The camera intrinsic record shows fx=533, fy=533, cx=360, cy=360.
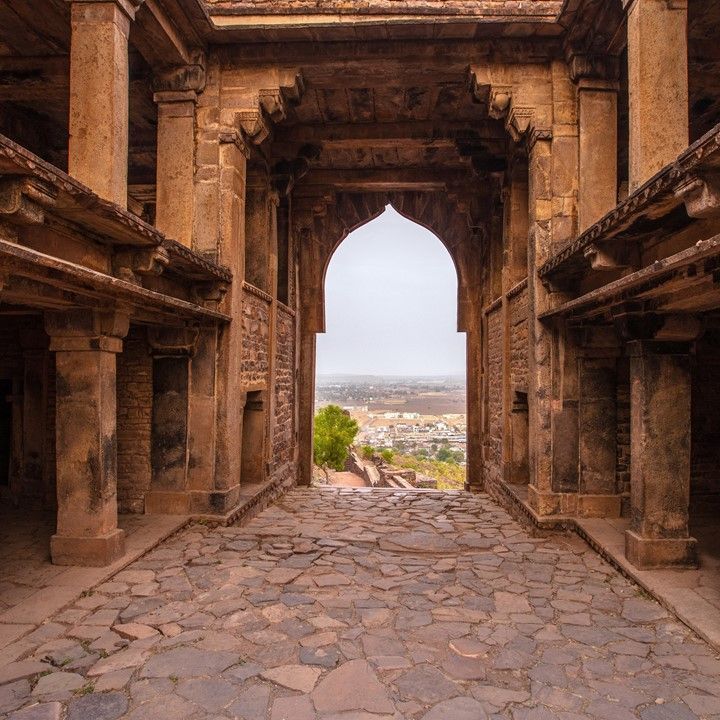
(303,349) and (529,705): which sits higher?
(303,349)

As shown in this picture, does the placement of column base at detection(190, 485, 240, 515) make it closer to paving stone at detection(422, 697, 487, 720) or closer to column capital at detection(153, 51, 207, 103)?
paving stone at detection(422, 697, 487, 720)

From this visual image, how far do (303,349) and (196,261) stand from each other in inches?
244

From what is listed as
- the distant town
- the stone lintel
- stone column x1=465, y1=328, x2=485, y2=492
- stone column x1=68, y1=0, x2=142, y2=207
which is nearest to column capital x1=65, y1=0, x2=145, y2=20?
stone column x1=68, y1=0, x2=142, y2=207

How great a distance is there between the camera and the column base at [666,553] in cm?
482

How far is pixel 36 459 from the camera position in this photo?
7.49m

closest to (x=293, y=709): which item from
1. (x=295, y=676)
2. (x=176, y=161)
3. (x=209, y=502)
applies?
(x=295, y=676)

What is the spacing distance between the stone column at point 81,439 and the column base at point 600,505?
5199mm

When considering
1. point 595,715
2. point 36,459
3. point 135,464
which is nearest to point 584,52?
point 595,715

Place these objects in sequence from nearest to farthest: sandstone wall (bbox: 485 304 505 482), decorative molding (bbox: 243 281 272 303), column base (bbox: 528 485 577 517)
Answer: column base (bbox: 528 485 577 517), decorative molding (bbox: 243 281 272 303), sandstone wall (bbox: 485 304 505 482)

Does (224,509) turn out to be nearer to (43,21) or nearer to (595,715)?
(595,715)

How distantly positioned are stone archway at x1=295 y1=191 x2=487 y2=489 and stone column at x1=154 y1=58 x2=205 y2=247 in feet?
14.0

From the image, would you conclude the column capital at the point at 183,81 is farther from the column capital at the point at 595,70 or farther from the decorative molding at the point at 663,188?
the decorative molding at the point at 663,188

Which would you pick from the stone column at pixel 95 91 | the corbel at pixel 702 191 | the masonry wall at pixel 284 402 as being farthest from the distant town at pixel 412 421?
the corbel at pixel 702 191

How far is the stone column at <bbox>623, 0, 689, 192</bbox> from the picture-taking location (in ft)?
15.7
